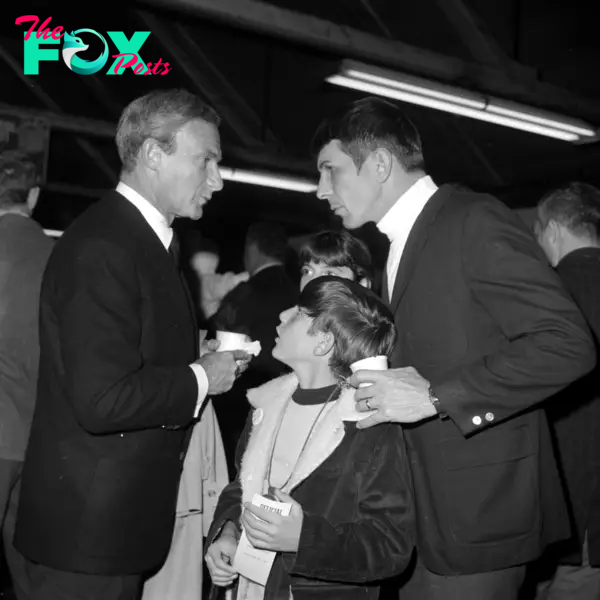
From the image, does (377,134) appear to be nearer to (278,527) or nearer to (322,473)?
(322,473)

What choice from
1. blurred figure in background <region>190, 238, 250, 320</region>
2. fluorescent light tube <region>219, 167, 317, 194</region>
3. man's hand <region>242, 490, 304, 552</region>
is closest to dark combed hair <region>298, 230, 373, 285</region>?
blurred figure in background <region>190, 238, 250, 320</region>

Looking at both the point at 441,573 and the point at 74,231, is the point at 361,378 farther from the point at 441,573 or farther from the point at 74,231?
the point at 74,231

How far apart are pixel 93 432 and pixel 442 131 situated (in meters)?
8.01

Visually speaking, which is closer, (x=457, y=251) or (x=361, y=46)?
(x=457, y=251)

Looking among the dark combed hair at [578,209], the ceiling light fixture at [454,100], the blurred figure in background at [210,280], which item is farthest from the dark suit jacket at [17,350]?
the ceiling light fixture at [454,100]

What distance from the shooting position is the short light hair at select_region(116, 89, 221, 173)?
191 centimetres

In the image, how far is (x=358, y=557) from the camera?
1.65m

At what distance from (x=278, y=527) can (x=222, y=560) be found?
15.2 inches

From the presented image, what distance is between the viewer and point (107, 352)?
158cm

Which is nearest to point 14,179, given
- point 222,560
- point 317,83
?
point 222,560

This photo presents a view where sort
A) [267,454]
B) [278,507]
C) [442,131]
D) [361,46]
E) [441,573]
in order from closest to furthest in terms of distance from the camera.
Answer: [278,507] → [441,573] → [267,454] → [361,46] → [442,131]

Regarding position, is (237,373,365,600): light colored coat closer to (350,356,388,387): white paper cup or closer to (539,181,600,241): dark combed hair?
(350,356,388,387): white paper cup

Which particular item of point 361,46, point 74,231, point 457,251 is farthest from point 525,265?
point 361,46

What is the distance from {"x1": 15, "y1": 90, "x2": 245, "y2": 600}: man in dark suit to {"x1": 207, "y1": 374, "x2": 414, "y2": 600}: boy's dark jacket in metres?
0.29
